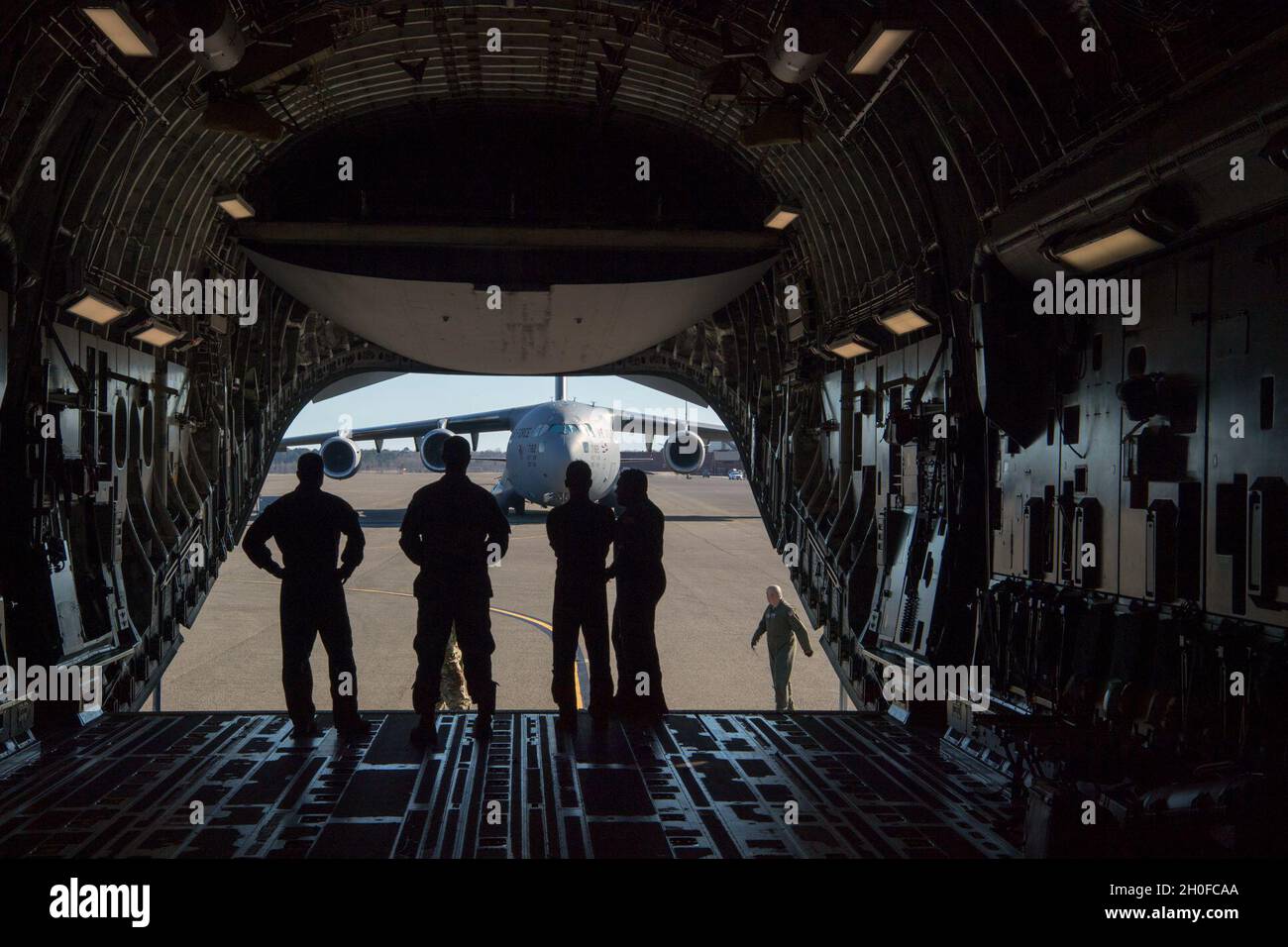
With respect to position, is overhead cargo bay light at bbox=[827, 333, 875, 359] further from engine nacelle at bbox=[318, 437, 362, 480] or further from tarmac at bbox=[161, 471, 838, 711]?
engine nacelle at bbox=[318, 437, 362, 480]

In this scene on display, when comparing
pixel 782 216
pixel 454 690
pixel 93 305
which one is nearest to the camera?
pixel 93 305

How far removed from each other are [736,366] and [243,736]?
11306 millimetres

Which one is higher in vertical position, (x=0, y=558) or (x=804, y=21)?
(x=804, y=21)

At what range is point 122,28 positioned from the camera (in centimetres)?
575

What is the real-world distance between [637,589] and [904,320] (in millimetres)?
3458

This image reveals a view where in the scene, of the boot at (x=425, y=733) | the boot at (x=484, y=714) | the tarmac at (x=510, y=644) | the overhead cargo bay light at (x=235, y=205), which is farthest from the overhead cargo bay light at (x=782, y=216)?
the tarmac at (x=510, y=644)

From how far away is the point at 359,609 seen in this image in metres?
22.7

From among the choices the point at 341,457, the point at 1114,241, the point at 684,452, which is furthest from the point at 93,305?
the point at 684,452

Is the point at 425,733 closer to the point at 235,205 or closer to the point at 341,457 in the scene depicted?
the point at 235,205

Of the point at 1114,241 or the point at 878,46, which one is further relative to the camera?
the point at 878,46

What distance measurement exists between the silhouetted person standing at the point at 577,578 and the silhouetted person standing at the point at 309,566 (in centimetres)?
143

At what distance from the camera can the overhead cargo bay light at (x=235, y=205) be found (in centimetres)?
980
